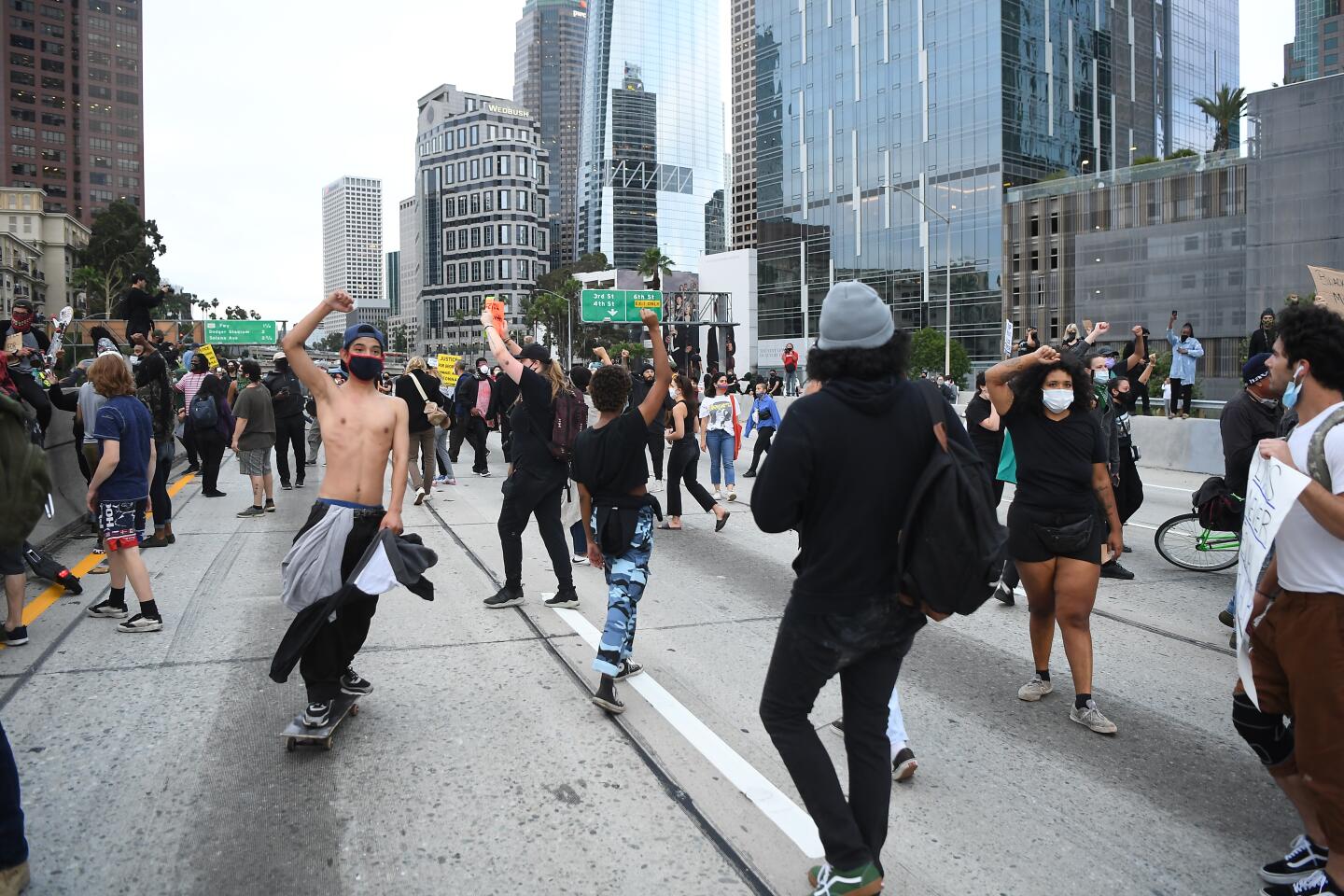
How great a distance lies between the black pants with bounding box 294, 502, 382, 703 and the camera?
4.39m

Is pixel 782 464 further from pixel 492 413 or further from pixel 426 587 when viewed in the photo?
pixel 492 413

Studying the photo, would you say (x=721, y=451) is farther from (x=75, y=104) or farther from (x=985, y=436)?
(x=75, y=104)

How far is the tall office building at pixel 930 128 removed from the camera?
71438 millimetres

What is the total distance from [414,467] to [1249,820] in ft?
37.6

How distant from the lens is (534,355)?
24.4ft

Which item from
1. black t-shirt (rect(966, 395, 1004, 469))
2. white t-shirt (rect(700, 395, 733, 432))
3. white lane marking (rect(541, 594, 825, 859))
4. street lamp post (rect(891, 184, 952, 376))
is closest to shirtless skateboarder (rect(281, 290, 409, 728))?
white lane marking (rect(541, 594, 825, 859))

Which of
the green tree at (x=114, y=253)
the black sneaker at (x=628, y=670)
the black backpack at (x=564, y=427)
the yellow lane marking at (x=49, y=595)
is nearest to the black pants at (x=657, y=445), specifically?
the black backpack at (x=564, y=427)

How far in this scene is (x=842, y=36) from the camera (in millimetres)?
82500

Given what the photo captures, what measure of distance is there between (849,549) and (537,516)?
4413 millimetres

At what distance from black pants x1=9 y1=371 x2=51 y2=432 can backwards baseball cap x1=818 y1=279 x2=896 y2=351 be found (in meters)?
7.34

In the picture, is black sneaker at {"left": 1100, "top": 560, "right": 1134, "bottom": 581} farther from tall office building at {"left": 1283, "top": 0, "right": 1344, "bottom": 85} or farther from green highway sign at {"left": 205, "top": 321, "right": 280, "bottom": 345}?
tall office building at {"left": 1283, "top": 0, "right": 1344, "bottom": 85}

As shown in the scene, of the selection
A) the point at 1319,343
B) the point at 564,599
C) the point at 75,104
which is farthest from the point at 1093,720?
the point at 75,104

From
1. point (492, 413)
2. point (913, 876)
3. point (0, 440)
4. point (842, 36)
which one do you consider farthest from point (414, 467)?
point (842, 36)

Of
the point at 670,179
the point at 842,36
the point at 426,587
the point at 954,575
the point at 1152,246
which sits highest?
the point at 670,179
